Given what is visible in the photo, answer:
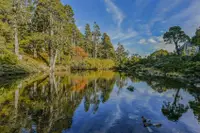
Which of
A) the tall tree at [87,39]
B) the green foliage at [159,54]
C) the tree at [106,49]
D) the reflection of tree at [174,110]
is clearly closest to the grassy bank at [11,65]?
the reflection of tree at [174,110]

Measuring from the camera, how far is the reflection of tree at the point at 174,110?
26.0 ft

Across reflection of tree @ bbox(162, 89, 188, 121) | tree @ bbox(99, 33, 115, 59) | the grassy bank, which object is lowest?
reflection of tree @ bbox(162, 89, 188, 121)

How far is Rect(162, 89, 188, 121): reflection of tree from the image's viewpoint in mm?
7917

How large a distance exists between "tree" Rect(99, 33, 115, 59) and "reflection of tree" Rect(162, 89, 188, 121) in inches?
2512

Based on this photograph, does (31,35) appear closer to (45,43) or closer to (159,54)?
(45,43)

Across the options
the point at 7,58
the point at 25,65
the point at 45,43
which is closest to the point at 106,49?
the point at 45,43

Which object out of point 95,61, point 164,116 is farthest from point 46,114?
point 95,61

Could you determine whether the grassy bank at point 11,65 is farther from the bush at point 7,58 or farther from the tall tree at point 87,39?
the tall tree at point 87,39

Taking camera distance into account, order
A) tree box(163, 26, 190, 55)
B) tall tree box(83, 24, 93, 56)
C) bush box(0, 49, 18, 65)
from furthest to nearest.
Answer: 1. tall tree box(83, 24, 93, 56)
2. tree box(163, 26, 190, 55)
3. bush box(0, 49, 18, 65)

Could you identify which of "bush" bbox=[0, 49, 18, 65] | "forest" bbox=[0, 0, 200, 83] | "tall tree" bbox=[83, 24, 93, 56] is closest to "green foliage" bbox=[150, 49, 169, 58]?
"forest" bbox=[0, 0, 200, 83]

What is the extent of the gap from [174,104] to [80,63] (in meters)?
42.7

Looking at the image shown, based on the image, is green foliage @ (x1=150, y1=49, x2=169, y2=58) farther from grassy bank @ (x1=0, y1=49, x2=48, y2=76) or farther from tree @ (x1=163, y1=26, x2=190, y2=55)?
grassy bank @ (x1=0, y1=49, x2=48, y2=76)

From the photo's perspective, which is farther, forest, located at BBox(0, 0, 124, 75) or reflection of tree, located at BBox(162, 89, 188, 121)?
forest, located at BBox(0, 0, 124, 75)

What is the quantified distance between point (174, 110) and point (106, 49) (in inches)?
2600
